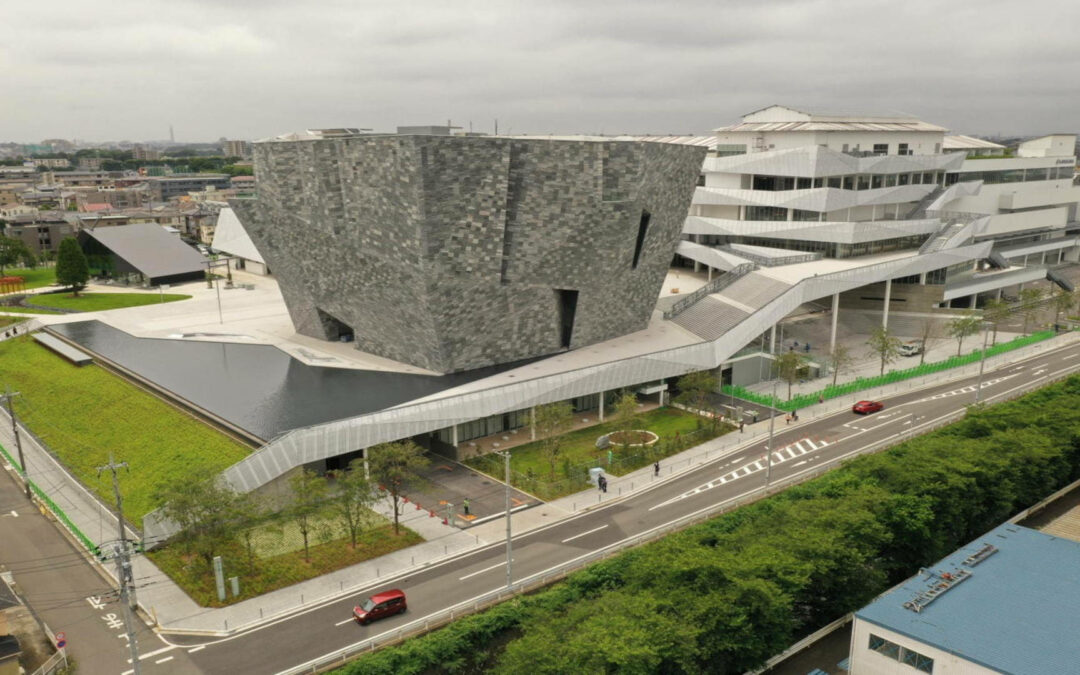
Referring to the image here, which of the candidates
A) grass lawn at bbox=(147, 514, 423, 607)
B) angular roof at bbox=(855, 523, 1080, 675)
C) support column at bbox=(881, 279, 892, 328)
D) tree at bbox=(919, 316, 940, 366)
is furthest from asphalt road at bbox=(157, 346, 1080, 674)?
support column at bbox=(881, 279, 892, 328)

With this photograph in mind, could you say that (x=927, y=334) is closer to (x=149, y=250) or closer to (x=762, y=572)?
(x=762, y=572)

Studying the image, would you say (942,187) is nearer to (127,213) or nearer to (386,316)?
(386,316)

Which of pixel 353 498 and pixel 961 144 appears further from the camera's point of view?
pixel 961 144

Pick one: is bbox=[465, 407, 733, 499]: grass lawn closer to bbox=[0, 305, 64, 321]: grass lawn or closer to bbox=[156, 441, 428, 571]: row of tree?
bbox=[156, 441, 428, 571]: row of tree

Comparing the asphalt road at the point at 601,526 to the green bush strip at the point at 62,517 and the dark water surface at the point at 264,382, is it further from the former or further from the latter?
the dark water surface at the point at 264,382

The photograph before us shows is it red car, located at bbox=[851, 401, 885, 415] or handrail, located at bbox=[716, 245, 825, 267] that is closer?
red car, located at bbox=[851, 401, 885, 415]

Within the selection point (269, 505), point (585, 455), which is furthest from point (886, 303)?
point (269, 505)
